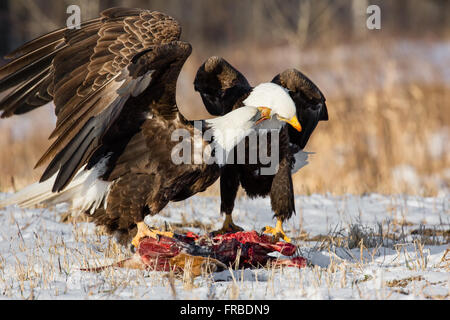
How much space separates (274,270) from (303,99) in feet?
7.61

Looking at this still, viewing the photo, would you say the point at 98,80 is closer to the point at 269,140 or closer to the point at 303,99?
the point at 269,140

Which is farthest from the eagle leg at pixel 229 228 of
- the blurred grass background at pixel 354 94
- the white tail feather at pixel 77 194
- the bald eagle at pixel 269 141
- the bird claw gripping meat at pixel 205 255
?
the blurred grass background at pixel 354 94

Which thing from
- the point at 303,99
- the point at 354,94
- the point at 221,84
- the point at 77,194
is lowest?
the point at 77,194

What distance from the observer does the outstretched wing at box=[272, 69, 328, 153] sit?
18.5ft

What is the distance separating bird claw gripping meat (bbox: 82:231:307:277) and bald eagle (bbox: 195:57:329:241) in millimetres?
821

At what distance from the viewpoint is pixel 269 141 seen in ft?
17.1

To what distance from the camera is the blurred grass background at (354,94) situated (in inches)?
452

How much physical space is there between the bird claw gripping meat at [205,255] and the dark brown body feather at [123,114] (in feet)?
1.23

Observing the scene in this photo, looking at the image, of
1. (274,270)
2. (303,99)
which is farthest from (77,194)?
(303,99)

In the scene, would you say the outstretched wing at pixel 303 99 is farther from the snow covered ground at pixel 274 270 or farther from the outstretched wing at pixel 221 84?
the snow covered ground at pixel 274 270

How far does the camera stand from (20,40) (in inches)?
1114

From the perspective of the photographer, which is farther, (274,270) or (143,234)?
(143,234)

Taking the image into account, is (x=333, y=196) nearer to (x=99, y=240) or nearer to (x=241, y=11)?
(x=99, y=240)

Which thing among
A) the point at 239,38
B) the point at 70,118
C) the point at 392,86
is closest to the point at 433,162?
the point at 392,86
